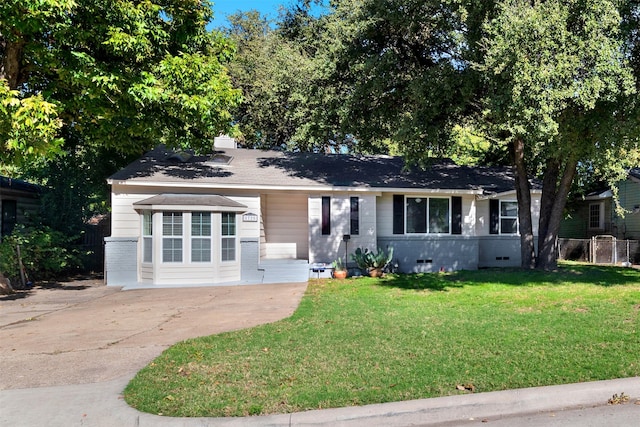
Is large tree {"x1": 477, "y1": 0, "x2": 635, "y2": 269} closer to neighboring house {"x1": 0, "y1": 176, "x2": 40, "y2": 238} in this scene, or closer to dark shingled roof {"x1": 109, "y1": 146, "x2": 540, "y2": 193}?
dark shingled roof {"x1": 109, "y1": 146, "x2": 540, "y2": 193}

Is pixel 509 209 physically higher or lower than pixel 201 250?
higher

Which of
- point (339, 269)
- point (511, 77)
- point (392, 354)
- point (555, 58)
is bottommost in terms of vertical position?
point (392, 354)

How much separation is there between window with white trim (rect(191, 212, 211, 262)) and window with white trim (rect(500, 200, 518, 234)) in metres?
10.7

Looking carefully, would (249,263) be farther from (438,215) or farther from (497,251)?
(497,251)

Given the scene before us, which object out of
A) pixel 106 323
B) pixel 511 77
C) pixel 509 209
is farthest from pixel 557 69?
pixel 106 323

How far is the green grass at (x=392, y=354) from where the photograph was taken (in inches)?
163

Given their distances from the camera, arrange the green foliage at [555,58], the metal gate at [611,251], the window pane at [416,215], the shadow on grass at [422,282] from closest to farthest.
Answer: the green foliage at [555,58] → the shadow on grass at [422,282] → the window pane at [416,215] → the metal gate at [611,251]

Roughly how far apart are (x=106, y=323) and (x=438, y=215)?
445 inches

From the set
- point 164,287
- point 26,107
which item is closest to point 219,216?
point 164,287

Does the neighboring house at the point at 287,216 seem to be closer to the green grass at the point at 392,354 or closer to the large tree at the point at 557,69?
the large tree at the point at 557,69

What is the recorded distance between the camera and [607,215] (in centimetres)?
2248

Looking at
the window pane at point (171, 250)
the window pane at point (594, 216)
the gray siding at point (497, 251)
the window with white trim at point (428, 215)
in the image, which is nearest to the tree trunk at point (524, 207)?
the gray siding at point (497, 251)

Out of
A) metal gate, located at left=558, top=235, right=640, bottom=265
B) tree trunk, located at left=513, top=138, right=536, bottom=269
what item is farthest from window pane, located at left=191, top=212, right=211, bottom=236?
metal gate, located at left=558, top=235, right=640, bottom=265

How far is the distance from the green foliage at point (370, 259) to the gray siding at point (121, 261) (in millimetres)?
6768
